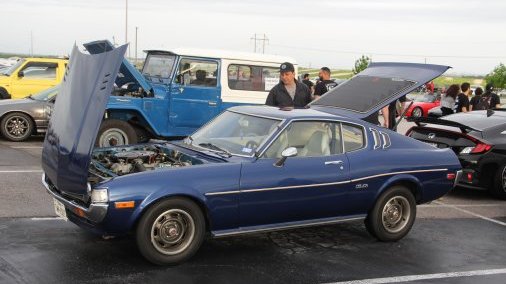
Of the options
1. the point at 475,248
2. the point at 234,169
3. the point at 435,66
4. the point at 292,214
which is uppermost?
the point at 435,66

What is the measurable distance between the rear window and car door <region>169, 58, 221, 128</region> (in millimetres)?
4052

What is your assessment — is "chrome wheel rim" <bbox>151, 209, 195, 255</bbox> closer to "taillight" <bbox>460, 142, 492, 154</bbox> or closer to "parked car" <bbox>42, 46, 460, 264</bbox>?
"parked car" <bbox>42, 46, 460, 264</bbox>

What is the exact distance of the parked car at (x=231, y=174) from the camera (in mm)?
4918

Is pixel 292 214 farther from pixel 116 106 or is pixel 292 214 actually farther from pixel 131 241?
pixel 116 106

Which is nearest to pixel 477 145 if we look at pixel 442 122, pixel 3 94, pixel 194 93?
pixel 442 122

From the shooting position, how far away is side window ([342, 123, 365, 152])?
6.12m

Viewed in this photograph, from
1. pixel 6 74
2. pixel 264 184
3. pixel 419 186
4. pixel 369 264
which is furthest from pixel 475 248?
pixel 6 74

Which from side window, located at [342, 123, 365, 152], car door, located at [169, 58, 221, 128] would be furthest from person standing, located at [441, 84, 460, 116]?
side window, located at [342, 123, 365, 152]

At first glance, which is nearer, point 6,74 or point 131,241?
point 131,241

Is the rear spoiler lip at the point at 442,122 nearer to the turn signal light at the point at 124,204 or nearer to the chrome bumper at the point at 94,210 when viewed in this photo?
the turn signal light at the point at 124,204

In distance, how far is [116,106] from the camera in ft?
34.4

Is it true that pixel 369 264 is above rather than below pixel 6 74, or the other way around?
below

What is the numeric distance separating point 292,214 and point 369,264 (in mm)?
856

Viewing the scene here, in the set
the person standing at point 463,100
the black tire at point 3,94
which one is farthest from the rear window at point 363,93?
the black tire at point 3,94
